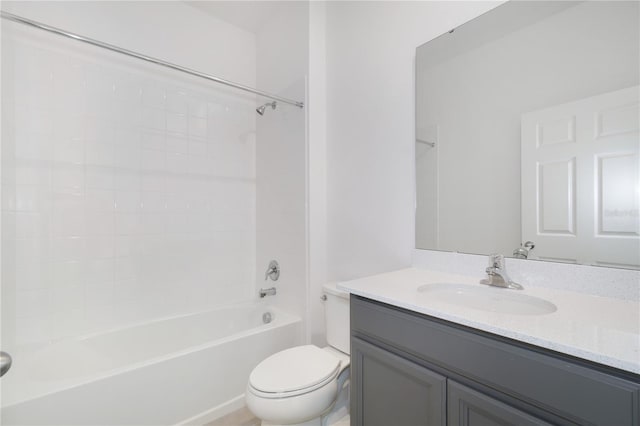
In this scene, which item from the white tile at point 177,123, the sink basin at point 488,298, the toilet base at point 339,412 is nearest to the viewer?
the sink basin at point 488,298

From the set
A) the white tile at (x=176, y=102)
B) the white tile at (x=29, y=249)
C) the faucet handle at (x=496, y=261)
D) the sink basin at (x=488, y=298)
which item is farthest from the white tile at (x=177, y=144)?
the faucet handle at (x=496, y=261)

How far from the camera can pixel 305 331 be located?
6.60ft

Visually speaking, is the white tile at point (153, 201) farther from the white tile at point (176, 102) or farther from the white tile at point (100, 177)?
the white tile at point (176, 102)

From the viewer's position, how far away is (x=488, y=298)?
115 centimetres

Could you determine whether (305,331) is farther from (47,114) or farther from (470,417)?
(47,114)

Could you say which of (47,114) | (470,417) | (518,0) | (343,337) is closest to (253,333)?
(343,337)

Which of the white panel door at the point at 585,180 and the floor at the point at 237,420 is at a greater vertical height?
the white panel door at the point at 585,180

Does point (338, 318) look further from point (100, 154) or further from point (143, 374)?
point (100, 154)

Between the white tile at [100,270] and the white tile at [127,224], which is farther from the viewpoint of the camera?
the white tile at [127,224]

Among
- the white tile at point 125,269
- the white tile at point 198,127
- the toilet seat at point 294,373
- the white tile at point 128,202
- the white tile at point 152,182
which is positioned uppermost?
the white tile at point 198,127

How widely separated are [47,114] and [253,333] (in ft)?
5.85

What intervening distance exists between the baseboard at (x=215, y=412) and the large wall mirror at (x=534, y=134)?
4.62 ft

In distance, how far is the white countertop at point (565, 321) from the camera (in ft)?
Answer: 2.03

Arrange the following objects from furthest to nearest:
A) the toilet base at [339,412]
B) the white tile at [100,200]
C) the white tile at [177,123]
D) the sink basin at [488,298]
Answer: the white tile at [177,123] < the white tile at [100,200] < the toilet base at [339,412] < the sink basin at [488,298]
